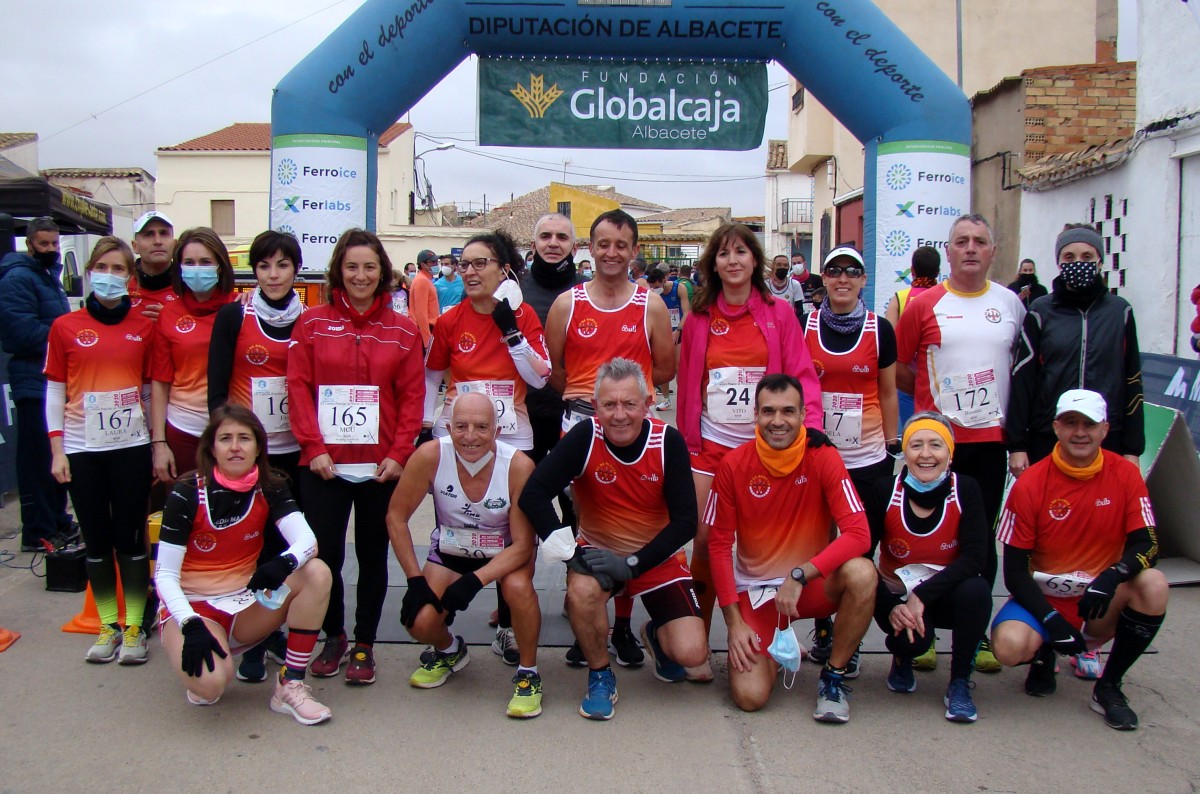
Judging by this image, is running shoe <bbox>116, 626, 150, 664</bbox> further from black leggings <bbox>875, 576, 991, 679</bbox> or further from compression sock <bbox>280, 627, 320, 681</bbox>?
black leggings <bbox>875, 576, 991, 679</bbox>

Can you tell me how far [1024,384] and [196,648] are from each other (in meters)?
3.74

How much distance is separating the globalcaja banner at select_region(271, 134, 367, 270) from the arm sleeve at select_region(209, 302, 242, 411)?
3.35m

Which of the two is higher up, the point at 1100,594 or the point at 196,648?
the point at 1100,594

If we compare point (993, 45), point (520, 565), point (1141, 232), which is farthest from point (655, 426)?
point (993, 45)

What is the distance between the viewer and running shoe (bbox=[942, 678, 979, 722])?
366 centimetres

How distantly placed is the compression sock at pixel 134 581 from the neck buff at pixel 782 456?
116 inches

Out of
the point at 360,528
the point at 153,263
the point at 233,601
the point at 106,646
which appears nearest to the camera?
the point at 233,601

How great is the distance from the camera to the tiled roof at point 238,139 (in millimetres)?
40000

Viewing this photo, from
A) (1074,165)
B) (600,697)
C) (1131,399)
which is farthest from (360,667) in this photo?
(1074,165)

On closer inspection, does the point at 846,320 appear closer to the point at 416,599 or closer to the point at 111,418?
the point at 416,599

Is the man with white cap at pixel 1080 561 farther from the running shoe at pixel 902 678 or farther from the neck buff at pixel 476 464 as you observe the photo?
the neck buff at pixel 476 464

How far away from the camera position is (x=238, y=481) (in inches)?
151

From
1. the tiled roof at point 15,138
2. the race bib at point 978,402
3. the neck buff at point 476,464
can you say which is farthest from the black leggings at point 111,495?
the tiled roof at point 15,138

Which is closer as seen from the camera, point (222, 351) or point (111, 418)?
point (222, 351)
